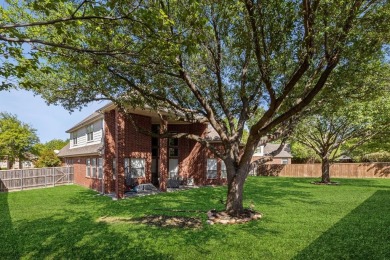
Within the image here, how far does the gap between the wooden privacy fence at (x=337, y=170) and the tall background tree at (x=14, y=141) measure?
34159mm

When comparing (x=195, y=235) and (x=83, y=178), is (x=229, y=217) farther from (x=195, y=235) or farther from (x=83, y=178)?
(x=83, y=178)

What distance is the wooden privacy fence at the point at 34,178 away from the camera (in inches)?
861

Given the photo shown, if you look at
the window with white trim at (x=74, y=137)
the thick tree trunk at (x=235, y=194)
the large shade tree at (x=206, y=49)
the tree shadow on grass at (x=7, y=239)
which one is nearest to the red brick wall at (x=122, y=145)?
the large shade tree at (x=206, y=49)

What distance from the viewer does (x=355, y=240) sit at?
25.1 ft

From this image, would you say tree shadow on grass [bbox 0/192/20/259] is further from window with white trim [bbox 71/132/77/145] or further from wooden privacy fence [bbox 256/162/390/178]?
wooden privacy fence [bbox 256/162/390/178]

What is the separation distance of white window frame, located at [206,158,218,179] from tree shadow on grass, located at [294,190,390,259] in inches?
557

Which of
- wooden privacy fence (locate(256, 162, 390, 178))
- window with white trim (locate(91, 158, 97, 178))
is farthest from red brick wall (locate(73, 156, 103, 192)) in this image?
wooden privacy fence (locate(256, 162, 390, 178))

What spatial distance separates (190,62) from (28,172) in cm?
1886

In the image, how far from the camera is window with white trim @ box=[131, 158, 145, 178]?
63.7 feet

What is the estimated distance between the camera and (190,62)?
Answer: 41.1 ft

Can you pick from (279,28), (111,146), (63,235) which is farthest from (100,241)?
(111,146)

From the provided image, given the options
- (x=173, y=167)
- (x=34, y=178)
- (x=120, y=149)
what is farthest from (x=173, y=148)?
(x=34, y=178)

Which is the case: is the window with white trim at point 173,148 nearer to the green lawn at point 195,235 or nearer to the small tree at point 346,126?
the small tree at point 346,126

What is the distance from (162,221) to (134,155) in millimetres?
9876
